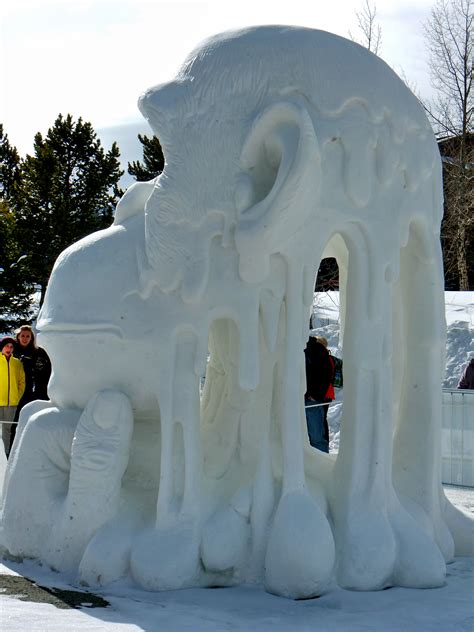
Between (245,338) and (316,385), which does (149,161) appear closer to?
(316,385)

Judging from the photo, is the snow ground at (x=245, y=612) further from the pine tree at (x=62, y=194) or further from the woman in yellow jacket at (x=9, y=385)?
the pine tree at (x=62, y=194)

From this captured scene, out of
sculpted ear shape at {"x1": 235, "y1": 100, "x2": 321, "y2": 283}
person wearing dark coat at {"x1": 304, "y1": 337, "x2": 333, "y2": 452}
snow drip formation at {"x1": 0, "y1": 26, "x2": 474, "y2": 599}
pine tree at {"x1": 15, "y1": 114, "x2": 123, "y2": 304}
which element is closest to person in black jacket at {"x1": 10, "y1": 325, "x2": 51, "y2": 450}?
person wearing dark coat at {"x1": 304, "y1": 337, "x2": 333, "y2": 452}

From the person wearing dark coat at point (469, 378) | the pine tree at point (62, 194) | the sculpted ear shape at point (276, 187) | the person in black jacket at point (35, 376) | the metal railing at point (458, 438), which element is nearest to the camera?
the sculpted ear shape at point (276, 187)

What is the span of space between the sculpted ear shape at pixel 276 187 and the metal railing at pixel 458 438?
5442mm

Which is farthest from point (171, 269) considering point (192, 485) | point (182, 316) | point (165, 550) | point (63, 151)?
point (63, 151)

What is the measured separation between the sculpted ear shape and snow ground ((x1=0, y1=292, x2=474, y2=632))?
164 centimetres

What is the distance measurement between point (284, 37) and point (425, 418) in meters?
2.28

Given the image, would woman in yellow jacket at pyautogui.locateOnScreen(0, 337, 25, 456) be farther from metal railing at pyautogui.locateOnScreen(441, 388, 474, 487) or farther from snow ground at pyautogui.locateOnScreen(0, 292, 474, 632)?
metal railing at pyautogui.locateOnScreen(441, 388, 474, 487)

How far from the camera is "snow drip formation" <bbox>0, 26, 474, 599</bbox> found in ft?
15.5

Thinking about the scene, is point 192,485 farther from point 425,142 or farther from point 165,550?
point 425,142

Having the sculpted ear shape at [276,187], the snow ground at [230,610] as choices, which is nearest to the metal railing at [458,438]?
the snow ground at [230,610]

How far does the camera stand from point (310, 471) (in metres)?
5.43

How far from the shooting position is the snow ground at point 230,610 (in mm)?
3975

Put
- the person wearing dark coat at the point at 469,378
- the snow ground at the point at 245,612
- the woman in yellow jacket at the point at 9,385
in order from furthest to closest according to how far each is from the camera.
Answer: the person wearing dark coat at the point at 469,378 → the woman in yellow jacket at the point at 9,385 → the snow ground at the point at 245,612
